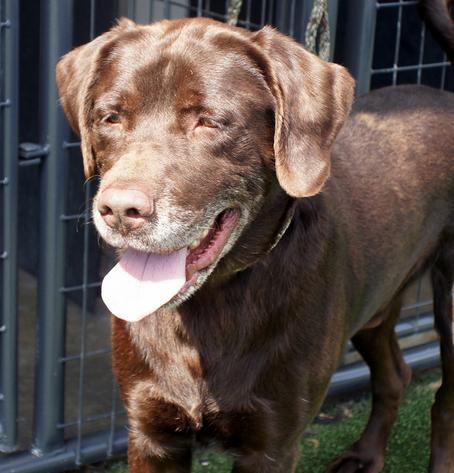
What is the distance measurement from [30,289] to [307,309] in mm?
2399

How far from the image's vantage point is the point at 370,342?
4.14 m

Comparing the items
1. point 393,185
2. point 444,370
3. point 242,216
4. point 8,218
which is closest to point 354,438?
point 444,370

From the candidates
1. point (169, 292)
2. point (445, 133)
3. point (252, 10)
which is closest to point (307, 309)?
point (169, 292)

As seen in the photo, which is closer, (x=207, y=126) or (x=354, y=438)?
(x=207, y=126)

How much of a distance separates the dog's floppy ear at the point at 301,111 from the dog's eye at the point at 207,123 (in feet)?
0.55

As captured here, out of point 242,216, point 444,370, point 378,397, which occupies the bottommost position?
point 378,397

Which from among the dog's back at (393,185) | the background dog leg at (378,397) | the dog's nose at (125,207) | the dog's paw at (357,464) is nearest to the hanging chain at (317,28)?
the dog's back at (393,185)

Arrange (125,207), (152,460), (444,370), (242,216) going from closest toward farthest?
(125,207) < (242,216) < (152,460) < (444,370)

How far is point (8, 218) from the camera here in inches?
144

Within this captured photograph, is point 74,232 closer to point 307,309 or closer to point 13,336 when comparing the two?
point 13,336

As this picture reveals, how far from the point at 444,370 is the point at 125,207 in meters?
1.84

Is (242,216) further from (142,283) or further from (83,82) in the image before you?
(83,82)

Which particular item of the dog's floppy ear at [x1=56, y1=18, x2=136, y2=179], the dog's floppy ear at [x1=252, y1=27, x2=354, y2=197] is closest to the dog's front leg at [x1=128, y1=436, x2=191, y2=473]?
the dog's floppy ear at [x1=56, y1=18, x2=136, y2=179]

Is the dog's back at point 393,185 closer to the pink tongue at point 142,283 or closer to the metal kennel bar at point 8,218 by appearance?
the pink tongue at point 142,283
